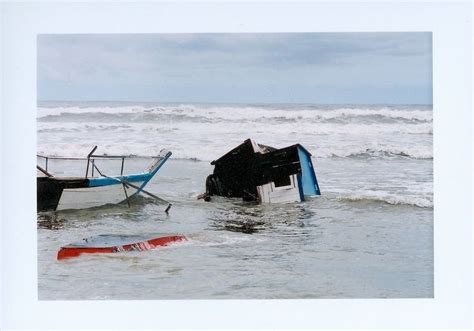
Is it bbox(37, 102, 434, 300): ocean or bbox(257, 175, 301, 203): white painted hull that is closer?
bbox(37, 102, 434, 300): ocean

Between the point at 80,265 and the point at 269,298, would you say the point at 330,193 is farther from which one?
the point at 80,265

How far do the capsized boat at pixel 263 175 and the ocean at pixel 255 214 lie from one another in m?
0.03

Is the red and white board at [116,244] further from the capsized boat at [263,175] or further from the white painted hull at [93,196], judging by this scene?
the capsized boat at [263,175]

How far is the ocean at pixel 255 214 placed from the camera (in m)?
3.02

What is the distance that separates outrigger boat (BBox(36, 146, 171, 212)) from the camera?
121 inches

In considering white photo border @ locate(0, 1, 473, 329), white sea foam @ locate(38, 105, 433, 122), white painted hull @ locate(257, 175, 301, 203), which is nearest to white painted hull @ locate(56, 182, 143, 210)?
white photo border @ locate(0, 1, 473, 329)

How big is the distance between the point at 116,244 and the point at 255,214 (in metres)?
0.63

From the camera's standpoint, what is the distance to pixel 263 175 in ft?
10.3

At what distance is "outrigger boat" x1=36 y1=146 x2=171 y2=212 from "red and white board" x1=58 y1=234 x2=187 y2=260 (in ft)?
0.48

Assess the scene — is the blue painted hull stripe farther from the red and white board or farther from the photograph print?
the red and white board

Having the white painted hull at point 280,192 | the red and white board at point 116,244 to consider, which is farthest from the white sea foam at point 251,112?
the red and white board at point 116,244

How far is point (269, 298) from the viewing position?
3006mm
